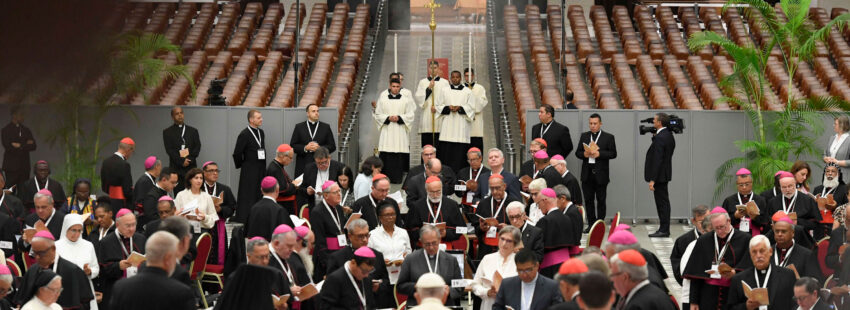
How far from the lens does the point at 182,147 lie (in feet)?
41.7

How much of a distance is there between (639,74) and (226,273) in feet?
35.7

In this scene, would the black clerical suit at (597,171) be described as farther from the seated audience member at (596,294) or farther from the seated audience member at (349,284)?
the seated audience member at (596,294)

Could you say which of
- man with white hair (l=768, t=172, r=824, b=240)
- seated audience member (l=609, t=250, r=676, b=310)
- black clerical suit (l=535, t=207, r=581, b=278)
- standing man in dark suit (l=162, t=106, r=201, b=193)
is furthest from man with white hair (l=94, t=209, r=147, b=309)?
man with white hair (l=768, t=172, r=824, b=240)

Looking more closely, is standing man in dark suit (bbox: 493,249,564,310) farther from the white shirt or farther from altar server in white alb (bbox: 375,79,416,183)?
altar server in white alb (bbox: 375,79,416,183)

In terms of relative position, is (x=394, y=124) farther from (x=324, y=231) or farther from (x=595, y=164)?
(x=324, y=231)

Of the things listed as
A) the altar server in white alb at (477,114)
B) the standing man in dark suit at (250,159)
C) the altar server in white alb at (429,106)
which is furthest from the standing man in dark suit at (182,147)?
the altar server in white alb at (477,114)

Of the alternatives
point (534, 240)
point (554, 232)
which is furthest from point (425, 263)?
point (554, 232)

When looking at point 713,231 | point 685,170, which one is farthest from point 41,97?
point 685,170

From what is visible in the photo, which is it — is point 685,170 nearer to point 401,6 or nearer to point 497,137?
point 497,137

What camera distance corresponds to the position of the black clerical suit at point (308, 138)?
42.5ft

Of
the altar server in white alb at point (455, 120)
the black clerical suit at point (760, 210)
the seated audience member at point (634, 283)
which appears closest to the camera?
the seated audience member at point (634, 283)

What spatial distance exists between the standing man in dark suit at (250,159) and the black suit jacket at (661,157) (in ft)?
15.9

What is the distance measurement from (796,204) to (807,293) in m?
3.49

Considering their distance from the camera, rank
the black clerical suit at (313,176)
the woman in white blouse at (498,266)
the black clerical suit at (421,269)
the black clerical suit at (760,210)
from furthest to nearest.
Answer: the black clerical suit at (313,176) → the black clerical suit at (760,210) → the black clerical suit at (421,269) → the woman in white blouse at (498,266)
